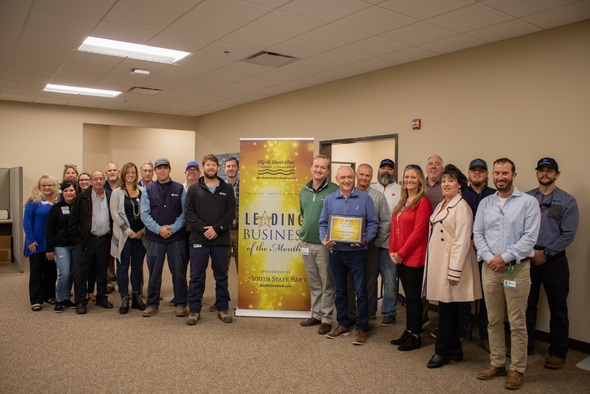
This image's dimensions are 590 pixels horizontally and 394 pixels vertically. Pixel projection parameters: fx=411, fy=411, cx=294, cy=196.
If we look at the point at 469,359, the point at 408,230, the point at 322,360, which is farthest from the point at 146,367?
the point at 469,359

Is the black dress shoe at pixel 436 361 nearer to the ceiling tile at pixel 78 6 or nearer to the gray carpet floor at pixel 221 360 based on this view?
the gray carpet floor at pixel 221 360

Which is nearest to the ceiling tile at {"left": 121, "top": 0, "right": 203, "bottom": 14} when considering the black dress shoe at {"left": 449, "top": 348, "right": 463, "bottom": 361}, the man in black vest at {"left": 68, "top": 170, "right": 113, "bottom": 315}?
the man in black vest at {"left": 68, "top": 170, "right": 113, "bottom": 315}

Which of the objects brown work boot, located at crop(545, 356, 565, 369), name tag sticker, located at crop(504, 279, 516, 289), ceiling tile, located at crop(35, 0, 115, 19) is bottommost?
brown work boot, located at crop(545, 356, 565, 369)

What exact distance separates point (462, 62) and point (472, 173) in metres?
1.74

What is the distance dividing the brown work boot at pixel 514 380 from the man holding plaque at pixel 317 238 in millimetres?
1611

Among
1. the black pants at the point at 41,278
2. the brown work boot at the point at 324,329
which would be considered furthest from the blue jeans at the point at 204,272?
the black pants at the point at 41,278

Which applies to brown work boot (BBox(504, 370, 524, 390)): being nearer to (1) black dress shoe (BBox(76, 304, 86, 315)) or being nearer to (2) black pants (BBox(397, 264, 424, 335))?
(2) black pants (BBox(397, 264, 424, 335))

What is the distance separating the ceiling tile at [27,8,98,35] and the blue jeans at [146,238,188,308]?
7.85 feet

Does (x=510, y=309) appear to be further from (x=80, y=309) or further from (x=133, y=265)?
(x=80, y=309)

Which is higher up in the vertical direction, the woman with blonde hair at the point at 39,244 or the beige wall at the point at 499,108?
the beige wall at the point at 499,108

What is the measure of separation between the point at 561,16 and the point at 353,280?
3.08 metres

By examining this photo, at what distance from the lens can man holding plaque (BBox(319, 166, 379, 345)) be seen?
371 centimetres

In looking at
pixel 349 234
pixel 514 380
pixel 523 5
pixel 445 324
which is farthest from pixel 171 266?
pixel 523 5

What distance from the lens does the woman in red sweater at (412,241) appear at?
3.50 metres
